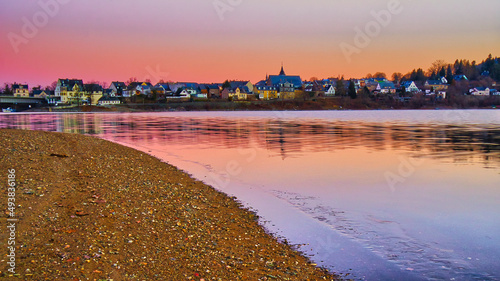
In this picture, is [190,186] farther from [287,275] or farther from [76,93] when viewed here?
[76,93]

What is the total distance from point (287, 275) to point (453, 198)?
1121 cm

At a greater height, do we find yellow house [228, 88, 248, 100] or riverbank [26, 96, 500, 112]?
yellow house [228, 88, 248, 100]

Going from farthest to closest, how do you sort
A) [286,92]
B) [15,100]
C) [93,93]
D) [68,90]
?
[286,92], [68,90], [93,93], [15,100]

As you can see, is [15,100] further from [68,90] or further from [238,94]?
[238,94]

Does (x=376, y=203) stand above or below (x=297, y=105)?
below

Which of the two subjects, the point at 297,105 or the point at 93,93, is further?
the point at 93,93

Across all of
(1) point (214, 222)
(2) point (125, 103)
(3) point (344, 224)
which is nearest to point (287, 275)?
(1) point (214, 222)

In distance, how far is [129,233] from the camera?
937cm

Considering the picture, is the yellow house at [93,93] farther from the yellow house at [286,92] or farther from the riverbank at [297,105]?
the yellow house at [286,92]

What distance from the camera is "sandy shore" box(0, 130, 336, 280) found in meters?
7.52

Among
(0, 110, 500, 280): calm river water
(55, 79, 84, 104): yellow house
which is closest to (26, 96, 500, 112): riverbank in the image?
(55, 79, 84, 104): yellow house

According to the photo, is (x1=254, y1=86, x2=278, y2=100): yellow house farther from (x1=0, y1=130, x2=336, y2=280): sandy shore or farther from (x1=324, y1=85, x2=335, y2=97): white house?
(x1=0, y1=130, x2=336, y2=280): sandy shore

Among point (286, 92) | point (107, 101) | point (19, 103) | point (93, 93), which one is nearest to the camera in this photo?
point (19, 103)

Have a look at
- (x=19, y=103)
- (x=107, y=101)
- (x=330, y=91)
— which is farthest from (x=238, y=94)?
(x=19, y=103)
